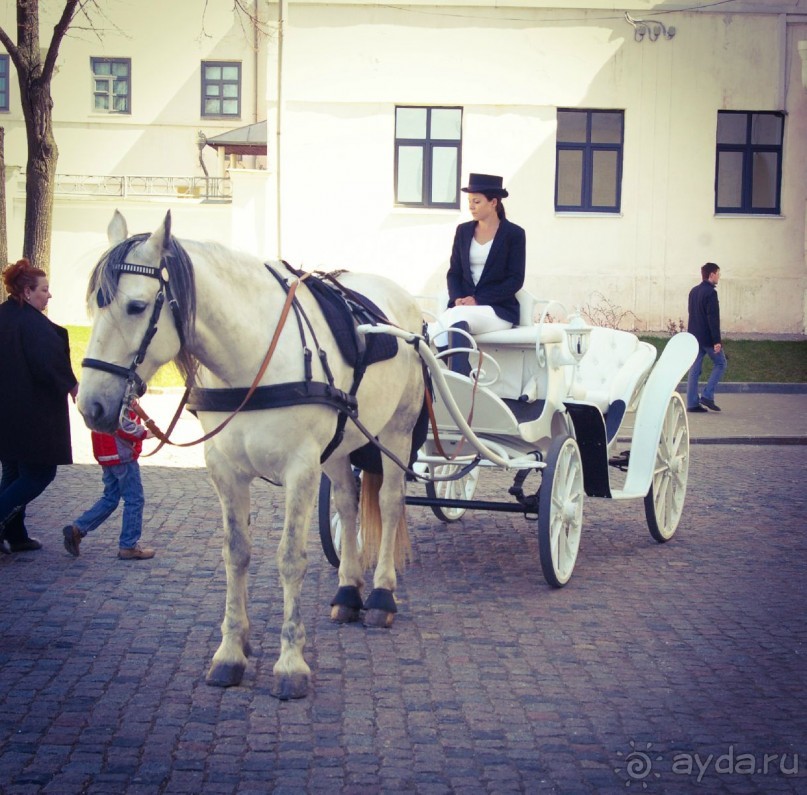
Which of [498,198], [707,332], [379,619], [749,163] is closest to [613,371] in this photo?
[498,198]

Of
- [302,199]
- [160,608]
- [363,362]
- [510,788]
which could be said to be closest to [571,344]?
[363,362]

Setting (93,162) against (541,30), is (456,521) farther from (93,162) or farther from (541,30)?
(93,162)

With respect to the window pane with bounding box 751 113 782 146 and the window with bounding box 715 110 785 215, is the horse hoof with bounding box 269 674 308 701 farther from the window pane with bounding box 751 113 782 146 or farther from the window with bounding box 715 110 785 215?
the window pane with bounding box 751 113 782 146

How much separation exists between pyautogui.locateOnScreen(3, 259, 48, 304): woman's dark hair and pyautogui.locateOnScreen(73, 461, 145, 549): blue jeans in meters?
1.24

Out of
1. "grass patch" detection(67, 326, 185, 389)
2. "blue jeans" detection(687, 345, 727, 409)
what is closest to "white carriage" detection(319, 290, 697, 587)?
"grass patch" detection(67, 326, 185, 389)

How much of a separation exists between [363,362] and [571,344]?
2.08 metres

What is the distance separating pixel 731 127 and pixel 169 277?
22398mm

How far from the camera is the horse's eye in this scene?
15.3 feet

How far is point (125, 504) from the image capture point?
24.8 feet

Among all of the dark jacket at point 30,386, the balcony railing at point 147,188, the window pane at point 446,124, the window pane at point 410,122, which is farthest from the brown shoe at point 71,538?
the balcony railing at point 147,188

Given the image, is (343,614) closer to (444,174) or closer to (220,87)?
(444,174)

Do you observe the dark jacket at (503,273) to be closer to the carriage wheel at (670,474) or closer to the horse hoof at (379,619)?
the carriage wheel at (670,474)

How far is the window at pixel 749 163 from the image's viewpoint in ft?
82.2

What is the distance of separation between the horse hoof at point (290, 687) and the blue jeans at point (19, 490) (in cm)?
303
